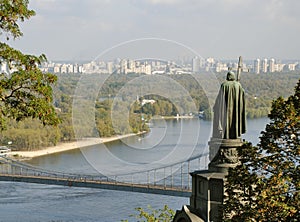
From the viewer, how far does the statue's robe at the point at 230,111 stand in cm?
320

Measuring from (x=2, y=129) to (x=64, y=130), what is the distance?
23.7 meters

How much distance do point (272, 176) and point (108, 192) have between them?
12.3 meters

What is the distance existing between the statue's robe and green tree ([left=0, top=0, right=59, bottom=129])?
92 centimetres

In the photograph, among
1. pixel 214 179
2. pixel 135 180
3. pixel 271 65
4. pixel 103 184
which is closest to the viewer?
pixel 214 179

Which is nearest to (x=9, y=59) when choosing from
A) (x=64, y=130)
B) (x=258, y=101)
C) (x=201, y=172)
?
(x=201, y=172)

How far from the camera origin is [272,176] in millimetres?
2611

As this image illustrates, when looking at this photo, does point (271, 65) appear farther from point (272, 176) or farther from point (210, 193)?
point (272, 176)

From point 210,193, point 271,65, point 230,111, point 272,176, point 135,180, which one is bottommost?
point 135,180

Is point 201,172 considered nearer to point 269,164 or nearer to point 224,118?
point 224,118

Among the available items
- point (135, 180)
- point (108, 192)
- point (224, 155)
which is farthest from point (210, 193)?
point (135, 180)

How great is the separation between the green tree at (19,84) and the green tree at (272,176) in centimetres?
91

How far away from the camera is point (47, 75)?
2846 mm

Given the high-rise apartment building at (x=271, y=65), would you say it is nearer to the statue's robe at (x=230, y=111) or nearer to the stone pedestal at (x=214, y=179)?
the statue's robe at (x=230, y=111)

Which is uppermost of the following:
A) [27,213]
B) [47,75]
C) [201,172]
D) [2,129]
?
[47,75]
